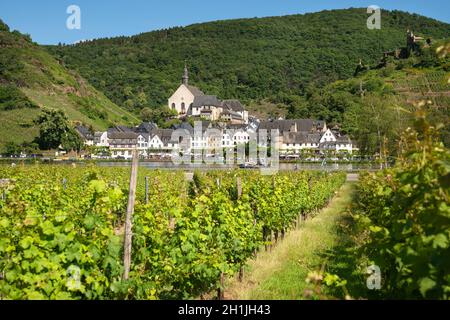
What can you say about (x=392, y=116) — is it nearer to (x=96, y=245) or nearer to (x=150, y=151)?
(x=96, y=245)

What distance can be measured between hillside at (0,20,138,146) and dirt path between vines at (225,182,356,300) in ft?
250

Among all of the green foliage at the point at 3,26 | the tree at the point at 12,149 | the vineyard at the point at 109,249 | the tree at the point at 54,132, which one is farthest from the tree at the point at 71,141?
the vineyard at the point at 109,249

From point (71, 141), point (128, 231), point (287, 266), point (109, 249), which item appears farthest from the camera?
point (71, 141)

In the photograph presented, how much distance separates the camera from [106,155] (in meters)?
89.8

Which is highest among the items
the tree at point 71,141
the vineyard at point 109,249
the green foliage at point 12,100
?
the green foliage at point 12,100

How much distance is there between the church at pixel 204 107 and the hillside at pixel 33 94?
1825 centimetres

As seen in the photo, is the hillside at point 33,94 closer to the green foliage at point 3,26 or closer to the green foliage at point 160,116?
the green foliage at point 3,26

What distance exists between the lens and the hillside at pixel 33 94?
90.4 m

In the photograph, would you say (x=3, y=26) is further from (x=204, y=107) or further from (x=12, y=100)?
(x=204, y=107)

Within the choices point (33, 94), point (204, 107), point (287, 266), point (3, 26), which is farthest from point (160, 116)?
point (287, 266)

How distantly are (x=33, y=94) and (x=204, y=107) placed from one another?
48400 millimetres

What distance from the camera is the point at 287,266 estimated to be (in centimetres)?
1054

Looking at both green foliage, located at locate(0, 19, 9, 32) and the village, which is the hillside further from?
the village
